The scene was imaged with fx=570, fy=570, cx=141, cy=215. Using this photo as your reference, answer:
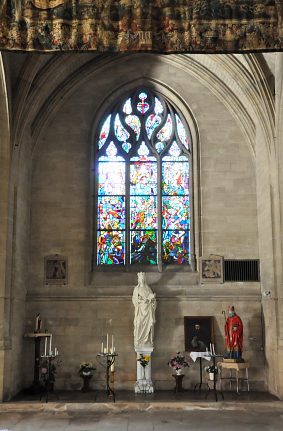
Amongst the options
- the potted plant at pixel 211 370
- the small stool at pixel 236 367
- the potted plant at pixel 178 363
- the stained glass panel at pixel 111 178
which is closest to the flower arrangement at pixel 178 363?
the potted plant at pixel 178 363

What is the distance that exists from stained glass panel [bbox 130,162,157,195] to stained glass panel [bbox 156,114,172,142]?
0.75 metres

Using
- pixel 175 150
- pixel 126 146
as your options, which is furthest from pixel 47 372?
pixel 175 150

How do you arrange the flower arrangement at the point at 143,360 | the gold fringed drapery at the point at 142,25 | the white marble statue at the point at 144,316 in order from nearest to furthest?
1. the gold fringed drapery at the point at 142,25
2. the flower arrangement at the point at 143,360
3. the white marble statue at the point at 144,316

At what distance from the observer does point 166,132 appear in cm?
1522

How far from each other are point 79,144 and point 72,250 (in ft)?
9.19

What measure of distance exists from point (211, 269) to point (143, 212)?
2.30 m

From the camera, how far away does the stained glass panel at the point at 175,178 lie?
1484 centimetres

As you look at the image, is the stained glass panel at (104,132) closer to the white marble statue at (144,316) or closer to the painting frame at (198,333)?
the white marble statue at (144,316)

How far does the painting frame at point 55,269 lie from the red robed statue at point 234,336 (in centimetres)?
411

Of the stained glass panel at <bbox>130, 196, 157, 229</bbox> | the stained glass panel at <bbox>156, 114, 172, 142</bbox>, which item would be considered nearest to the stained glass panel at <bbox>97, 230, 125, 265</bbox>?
the stained glass panel at <bbox>130, 196, 157, 229</bbox>

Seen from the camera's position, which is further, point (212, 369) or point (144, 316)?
point (144, 316)

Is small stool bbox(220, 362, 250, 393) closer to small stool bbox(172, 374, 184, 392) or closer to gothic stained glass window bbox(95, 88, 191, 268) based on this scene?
small stool bbox(172, 374, 184, 392)

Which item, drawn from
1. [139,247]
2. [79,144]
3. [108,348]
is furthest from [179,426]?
[79,144]

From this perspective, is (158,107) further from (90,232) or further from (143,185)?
(90,232)
